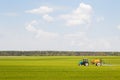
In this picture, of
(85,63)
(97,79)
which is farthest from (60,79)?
(85,63)

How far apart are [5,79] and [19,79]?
1297mm

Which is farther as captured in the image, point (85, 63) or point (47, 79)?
point (85, 63)

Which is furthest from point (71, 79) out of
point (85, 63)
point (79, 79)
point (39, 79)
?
point (85, 63)

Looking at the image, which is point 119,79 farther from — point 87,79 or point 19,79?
point 19,79

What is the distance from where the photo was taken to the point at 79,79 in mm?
31062

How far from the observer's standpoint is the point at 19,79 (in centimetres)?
3122

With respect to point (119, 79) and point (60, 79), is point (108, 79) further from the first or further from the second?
point (60, 79)

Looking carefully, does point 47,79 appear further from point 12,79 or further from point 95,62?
point 95,62

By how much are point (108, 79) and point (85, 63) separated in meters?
31.6

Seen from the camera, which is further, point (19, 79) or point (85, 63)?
point (85, 63)

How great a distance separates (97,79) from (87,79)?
3.05ft

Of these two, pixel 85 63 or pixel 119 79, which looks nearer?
pixel 119 79

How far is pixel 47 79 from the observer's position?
102ft

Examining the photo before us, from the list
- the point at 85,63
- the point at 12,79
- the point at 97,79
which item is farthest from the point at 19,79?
the point at 85,63
